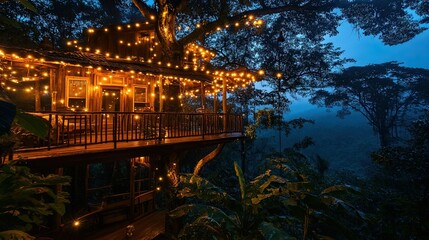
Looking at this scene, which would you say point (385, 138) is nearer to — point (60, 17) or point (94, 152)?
point (94, 152)

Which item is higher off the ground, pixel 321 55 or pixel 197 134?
pixel 321 55

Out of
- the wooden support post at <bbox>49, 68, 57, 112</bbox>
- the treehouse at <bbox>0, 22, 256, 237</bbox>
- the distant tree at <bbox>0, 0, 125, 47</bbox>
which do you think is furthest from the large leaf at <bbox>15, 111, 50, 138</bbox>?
the distant tree at <bbox>0, 0, 125, 47</bbox>

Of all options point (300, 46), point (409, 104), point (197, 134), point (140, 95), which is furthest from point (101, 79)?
point (409, 104)

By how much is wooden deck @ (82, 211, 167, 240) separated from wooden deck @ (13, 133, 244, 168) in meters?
4.23

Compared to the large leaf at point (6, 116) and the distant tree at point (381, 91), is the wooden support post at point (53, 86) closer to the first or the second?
the large leaf at point (6, 116)

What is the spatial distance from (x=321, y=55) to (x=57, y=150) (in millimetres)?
23838

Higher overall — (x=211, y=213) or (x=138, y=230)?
(x=211, y=213)

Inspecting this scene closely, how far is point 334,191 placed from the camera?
474cm

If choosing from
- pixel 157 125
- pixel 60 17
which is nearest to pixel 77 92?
pixel 157 125

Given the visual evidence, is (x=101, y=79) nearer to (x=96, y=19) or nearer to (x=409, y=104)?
(x=96, y=19)

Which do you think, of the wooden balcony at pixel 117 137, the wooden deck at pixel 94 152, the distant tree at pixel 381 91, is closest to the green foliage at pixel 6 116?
the wooden balcony at pixel 117 137

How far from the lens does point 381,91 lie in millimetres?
28688

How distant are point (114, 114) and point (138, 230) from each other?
20.0 feet

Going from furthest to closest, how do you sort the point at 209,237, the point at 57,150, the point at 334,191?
the point at 57,150 → the point at 209,237 → the point at 334,191
